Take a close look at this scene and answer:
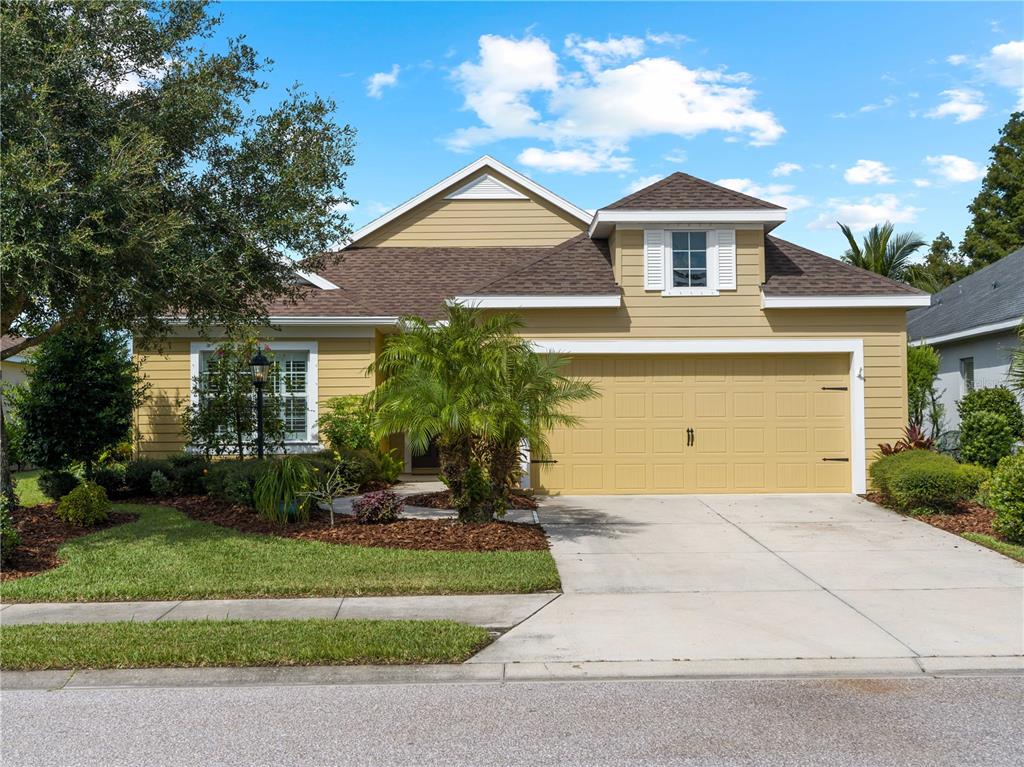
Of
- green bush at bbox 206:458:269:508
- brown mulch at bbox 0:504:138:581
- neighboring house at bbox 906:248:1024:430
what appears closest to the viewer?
brown mulch at bbox 0:504:138:581

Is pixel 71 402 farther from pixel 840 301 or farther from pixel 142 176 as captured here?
pixel 840 301

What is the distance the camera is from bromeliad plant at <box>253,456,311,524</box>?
→ 10.8 meters

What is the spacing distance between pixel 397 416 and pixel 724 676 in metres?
5.37

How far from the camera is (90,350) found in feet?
43.5

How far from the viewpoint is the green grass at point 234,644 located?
228 inches

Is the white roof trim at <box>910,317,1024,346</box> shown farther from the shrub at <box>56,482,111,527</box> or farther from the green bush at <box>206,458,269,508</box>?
the shrub at <box>56,482,111,527</box>

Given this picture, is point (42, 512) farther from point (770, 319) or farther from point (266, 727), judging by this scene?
point (770, 319)

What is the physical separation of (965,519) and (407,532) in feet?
23.9

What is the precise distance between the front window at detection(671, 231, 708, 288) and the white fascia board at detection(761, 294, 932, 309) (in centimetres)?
109

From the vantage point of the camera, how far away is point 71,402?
1305cm

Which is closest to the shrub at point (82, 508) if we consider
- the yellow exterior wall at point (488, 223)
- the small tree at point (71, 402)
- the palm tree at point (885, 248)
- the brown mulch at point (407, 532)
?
the brown mulch at point (407, 532)

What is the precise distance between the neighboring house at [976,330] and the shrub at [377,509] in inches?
474

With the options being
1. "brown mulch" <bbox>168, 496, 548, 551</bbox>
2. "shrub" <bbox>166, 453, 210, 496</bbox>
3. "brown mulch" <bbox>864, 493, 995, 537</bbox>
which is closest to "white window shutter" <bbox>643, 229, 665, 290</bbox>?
"brown mulch" <bbox>168, 496, 548, 551</bbox>

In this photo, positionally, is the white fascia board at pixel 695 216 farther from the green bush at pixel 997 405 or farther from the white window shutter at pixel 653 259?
the green bush at pixel 997 405
